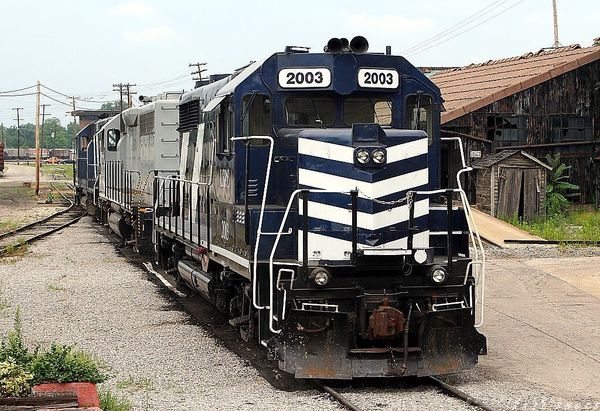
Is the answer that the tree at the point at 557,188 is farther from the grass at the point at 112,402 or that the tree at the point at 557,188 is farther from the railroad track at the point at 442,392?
the grass at the point at 112,402

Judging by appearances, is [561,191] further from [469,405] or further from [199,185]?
[469,405]

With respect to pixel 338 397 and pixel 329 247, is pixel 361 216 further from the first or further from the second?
pixel 338 397

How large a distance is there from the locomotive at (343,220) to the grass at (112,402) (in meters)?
1.49

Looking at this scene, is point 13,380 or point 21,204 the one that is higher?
point 13,380

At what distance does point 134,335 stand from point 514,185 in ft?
58.4

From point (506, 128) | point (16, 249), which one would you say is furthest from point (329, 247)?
point (506, 128)

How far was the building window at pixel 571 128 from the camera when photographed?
97.8 feet

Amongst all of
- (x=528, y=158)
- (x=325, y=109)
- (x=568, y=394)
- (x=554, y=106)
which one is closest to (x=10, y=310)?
(x=325, y=109)

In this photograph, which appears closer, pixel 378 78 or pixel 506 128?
pixel 378 78

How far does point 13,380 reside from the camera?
7.31 m

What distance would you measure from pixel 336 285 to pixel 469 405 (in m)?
1.54

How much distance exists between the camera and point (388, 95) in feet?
31.5

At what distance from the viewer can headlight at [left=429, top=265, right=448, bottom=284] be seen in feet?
28.0

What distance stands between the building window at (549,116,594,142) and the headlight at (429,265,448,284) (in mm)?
22367
